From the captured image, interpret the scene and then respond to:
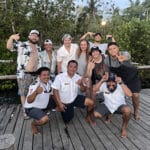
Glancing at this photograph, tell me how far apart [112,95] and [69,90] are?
2.44 ft

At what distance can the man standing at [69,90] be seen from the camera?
5.30 m

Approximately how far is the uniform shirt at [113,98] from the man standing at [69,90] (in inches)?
12.0

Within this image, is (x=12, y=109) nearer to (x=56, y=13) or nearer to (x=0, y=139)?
(x=0, y=139)

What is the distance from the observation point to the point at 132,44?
1102 cm

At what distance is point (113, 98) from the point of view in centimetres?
504

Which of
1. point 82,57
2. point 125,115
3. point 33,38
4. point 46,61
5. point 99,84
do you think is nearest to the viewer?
point 125,115

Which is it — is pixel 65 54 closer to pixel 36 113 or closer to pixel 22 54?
pixel 22 54

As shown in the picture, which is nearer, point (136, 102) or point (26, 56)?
point (26, 56)

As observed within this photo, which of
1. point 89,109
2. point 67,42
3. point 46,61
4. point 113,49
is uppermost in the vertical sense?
point 67,42

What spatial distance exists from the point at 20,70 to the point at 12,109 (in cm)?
138

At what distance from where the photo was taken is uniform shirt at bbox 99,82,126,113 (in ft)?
16.4

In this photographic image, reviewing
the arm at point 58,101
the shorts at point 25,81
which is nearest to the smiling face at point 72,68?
the arm at point 58,101

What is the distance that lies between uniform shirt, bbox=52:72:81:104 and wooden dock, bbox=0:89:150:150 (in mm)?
462

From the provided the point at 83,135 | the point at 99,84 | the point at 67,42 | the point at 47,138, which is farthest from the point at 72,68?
the point at 47,138
